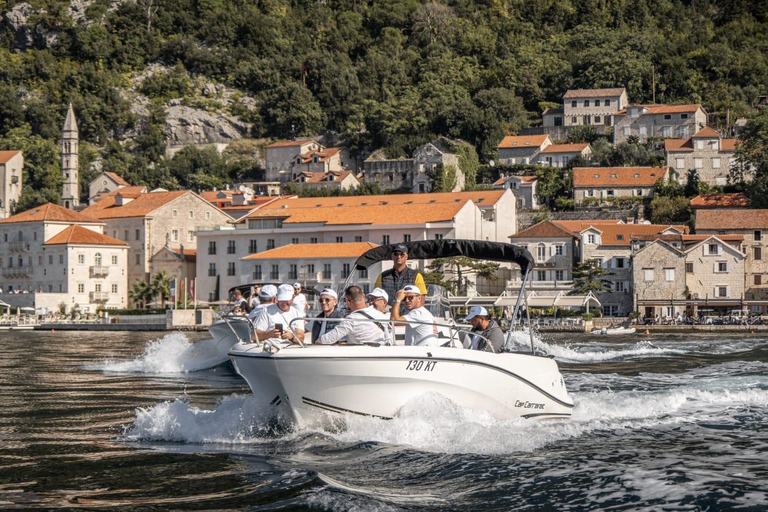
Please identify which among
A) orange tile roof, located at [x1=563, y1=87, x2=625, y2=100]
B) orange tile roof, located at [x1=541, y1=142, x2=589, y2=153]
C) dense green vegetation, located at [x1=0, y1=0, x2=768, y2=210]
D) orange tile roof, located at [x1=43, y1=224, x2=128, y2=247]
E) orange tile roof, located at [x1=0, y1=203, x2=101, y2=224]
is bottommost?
orange tile roof, located at [x1=43, y1=224, x2=128, y2=247]

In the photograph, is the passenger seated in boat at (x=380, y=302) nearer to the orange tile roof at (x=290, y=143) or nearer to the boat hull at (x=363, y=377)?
the boat hull at (x=363, y=377)

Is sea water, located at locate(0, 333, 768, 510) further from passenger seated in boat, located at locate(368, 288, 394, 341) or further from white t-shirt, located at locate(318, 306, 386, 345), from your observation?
passenger seated in boat, located at locate(368, 288, 394, 341)

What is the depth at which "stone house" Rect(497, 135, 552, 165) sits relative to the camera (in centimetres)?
11300

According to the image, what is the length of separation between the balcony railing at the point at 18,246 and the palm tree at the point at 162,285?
42.0 feet

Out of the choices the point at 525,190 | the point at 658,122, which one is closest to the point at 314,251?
the point at 525,190

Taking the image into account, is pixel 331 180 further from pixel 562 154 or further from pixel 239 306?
pixel 239 306

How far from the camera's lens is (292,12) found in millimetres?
174125

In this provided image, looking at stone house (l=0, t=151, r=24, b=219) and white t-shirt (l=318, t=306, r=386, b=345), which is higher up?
stone house (l=0, t=151, r=24, b=219)

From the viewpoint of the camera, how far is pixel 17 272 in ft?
293

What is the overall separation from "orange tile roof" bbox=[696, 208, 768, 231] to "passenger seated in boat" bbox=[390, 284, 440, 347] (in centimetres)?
6438

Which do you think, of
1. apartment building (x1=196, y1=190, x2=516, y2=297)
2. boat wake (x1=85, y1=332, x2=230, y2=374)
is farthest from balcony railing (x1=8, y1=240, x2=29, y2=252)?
boat wake (x1=85, y1=332, x2=230, y2=374)

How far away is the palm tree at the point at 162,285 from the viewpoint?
83.7 meters

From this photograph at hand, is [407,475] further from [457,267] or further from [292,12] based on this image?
[292,12]

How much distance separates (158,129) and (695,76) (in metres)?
67.1
